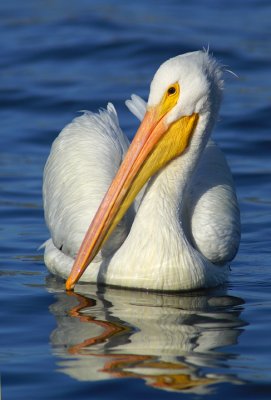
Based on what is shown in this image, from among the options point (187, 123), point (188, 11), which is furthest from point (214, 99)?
point (188, 11)

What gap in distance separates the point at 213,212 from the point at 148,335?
1257 mm

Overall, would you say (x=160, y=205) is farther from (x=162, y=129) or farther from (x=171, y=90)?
(x=171, y=90)

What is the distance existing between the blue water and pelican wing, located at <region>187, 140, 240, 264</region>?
0.26m

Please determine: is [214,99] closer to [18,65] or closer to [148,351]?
[148,351]

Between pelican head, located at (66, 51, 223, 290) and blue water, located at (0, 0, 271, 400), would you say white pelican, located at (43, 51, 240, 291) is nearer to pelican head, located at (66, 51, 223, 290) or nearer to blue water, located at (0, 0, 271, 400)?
pelican head, located at (66, 51, 223, 290)

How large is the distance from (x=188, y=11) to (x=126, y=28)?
109 centimetres

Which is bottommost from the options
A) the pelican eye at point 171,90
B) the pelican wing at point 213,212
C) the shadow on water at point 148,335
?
the shadow on water at point 148,335

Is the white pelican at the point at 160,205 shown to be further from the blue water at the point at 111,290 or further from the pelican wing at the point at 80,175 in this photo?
the blue water at the point at 111,290

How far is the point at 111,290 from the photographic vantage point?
6.69 meters

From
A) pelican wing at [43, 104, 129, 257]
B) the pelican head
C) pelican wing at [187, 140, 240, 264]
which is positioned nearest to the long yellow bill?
the pelican head

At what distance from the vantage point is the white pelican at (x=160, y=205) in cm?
649

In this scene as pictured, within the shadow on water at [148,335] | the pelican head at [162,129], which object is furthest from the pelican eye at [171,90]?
the shadow on water at [148,335]

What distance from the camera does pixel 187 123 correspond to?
6.59 m

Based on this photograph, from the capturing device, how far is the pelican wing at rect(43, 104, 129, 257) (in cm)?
685
